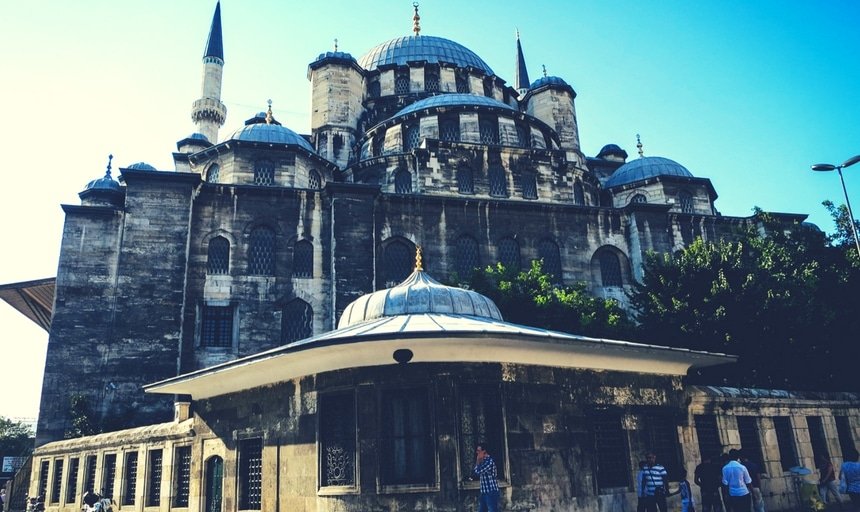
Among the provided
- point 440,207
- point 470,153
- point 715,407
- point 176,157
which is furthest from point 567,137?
point 715,407

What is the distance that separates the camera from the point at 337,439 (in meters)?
9.13

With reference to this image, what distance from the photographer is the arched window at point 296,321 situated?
20.0 metres

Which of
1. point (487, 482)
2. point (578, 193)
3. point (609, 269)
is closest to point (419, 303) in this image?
point (487, 482)

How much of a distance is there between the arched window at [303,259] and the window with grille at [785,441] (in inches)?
543

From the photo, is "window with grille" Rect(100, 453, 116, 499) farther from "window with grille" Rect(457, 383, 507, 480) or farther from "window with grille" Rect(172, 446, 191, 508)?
"window with grille" Rect(457, 383, 507, 480)

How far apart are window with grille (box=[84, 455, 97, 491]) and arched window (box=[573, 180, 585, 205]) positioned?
1906 centimetres

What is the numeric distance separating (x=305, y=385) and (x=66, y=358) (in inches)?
478

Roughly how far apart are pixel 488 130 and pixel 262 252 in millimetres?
10803

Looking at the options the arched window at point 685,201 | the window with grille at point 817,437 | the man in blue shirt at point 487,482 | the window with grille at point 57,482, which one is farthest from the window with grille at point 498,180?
the man in blue shirt at point 487,482

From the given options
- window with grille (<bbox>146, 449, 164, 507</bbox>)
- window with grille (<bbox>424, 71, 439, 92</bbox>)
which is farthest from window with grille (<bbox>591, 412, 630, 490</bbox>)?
window with grille (<bbox>424, 71, 439, 92</bbox>)

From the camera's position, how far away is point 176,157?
29844 mm

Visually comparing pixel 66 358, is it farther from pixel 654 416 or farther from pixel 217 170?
pixel 654 416

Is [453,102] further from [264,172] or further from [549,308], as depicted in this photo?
[549,308]

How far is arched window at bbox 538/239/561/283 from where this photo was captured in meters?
22.7
